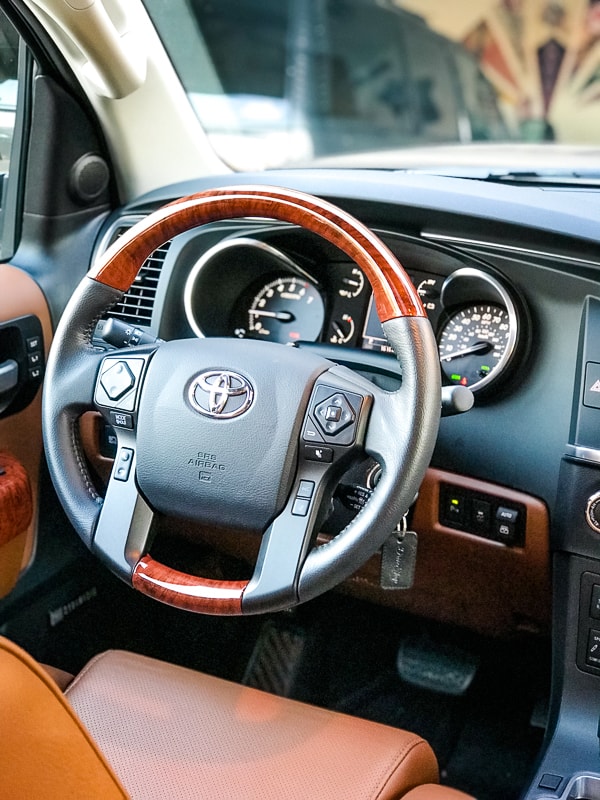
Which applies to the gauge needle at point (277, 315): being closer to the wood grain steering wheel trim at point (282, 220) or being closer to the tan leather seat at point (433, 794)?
the wood grain steering wheel trim at point (282, 220)

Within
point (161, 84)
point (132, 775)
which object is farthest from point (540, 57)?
point (132, 775)

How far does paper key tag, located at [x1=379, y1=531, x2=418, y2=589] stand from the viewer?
1.30 meters

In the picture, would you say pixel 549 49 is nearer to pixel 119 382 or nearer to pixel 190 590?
pixel 119 382

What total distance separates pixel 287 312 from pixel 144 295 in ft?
0.93

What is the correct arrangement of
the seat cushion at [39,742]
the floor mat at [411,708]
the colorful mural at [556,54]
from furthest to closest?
1. the colorful mural at [556,54]
2. the floor mat at [411,708]
3. the seat cushion at [39,742]

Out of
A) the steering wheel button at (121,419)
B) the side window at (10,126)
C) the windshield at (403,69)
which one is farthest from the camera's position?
the windshield at (403,69)

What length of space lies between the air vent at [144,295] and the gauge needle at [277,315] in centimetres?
20

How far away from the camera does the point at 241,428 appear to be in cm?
120

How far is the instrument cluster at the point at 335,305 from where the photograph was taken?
1.49m

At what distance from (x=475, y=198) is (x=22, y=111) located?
0.97 m

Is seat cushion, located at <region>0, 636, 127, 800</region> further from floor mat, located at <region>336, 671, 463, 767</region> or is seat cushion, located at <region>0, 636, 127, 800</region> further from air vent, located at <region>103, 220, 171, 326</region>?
floor mat, located at <region>336, 671, 463, 767</region>

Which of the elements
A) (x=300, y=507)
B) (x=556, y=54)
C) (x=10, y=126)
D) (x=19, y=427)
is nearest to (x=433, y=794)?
(x=300, y=507)

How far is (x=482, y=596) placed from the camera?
5.55ft

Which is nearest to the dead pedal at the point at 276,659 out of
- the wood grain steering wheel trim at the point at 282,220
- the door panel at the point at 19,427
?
the door panel at the point at 19,427
